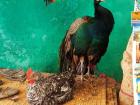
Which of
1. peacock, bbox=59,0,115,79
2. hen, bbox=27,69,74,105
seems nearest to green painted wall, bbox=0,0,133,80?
peacock, bbox=59,0,115,79

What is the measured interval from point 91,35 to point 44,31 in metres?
0.34

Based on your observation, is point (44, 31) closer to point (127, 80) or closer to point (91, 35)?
point (91, 35)

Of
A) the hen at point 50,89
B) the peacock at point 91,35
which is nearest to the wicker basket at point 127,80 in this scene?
the peacock at point 91,35

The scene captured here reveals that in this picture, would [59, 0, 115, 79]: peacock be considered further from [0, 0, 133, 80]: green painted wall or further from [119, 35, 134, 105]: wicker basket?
[119, 35, 134, 105]: wicker basket

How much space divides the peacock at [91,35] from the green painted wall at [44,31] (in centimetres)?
6

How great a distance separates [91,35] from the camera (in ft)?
7.57

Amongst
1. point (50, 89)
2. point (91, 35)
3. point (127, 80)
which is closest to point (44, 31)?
point (91, 35)

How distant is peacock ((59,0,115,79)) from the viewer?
2309 mm

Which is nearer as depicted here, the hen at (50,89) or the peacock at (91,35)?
the hen at (50,89)

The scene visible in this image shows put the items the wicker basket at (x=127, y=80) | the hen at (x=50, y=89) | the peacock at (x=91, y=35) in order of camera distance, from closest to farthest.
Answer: the hen at (x=50, y=89) → the wicker basket at (x=127, y=80) → the peacock at (x=91, y=35)

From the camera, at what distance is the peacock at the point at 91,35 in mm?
2309

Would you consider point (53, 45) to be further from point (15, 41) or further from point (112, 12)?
point (112, 12)

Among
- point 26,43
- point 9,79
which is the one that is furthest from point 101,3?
point 9,79

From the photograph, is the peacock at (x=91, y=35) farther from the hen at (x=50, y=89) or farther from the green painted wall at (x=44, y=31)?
the hen at (x=50, y=89)
